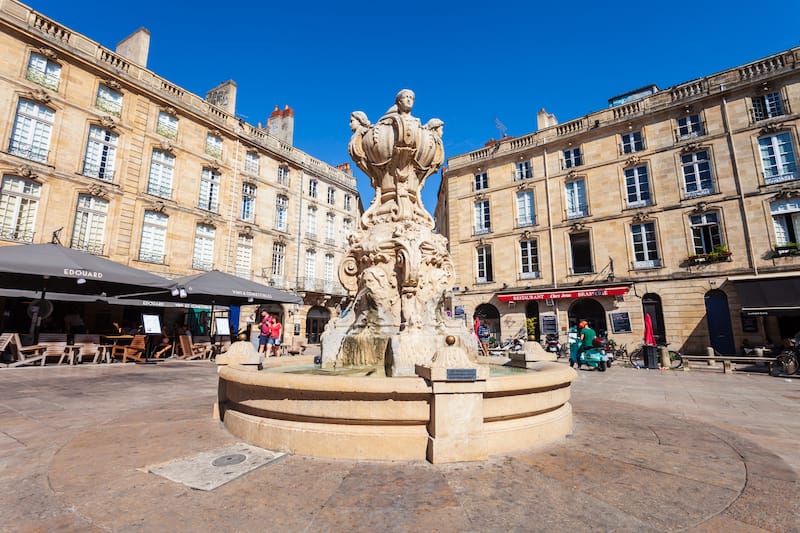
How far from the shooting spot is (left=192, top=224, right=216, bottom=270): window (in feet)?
66.8

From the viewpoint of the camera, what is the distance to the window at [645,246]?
1878cm

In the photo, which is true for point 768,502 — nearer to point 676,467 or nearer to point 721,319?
point 676,467

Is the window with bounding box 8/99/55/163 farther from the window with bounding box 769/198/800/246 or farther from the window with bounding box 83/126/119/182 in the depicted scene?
the window with bounding box 769/198/800/246

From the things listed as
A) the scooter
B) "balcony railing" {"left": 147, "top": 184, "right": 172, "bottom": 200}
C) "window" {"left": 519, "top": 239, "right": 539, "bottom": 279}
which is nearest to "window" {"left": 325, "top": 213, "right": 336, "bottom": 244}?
"balcony railing" {"left": 147, "top": 184, "right": 172, "bottom": 200}

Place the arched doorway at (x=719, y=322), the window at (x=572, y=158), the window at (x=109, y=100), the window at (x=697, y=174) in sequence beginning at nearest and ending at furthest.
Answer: the arched doorway at (x=719, y=322), the window at (x=109, y=100), the window at (x=697, y=174), the window at (x=572, y=158)

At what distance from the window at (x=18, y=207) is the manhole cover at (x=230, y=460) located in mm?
18026

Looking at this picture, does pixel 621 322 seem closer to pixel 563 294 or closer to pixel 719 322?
pixel 563 294

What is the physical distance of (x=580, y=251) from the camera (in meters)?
21.3

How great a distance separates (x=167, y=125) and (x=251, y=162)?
5062mm

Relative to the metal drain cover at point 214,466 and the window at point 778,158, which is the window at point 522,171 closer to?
the window at point 778,158

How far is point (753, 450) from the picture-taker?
338cm

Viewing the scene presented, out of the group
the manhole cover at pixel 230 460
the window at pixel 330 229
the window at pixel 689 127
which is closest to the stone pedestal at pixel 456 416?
the manhole cover at pixel 230 460

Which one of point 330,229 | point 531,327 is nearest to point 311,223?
point 330,229

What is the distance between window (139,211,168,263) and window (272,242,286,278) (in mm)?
6554
